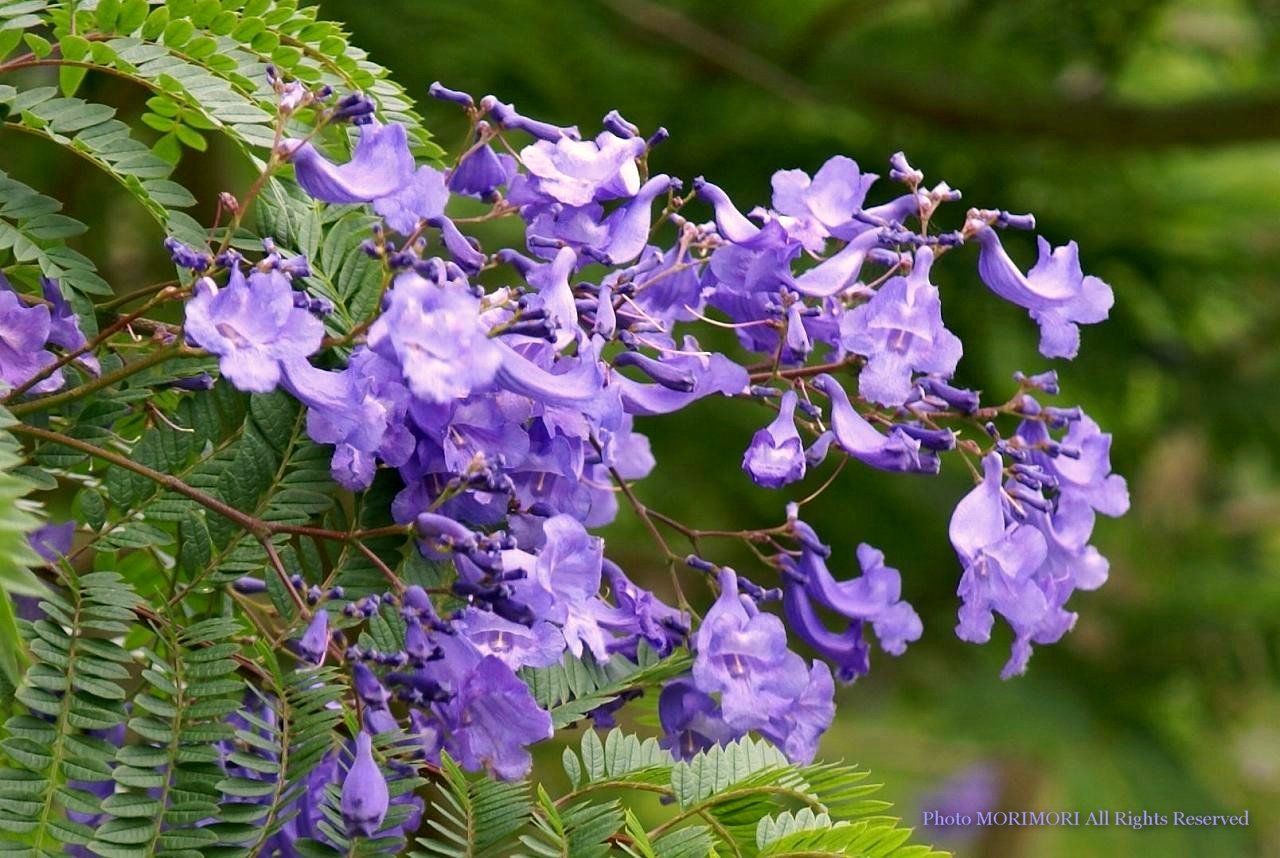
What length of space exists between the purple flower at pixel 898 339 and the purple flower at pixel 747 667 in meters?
0.15

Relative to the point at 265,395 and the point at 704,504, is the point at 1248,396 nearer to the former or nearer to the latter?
the point at 704,504

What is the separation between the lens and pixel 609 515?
0.96 metres

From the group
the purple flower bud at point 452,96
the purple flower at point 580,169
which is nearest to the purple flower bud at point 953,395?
the purple flower at point 580,169

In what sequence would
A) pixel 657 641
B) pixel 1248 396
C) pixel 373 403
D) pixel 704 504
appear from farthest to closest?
pixel 704 504
pixel 1248 396
pixel 657 641
pixel 373 403

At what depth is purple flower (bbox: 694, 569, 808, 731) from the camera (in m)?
0.82

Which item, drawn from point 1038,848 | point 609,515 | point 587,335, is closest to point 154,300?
point 587,335

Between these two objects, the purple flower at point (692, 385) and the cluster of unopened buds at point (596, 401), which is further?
the purple flower at point (692, 385)

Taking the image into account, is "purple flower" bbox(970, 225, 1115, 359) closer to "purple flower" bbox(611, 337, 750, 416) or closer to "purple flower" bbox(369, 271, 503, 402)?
"purple flower" bbox(611, 337, 750, 416)

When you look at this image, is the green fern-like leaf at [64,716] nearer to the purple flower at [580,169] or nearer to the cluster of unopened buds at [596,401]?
the cluster of unopened buds at [596,401]

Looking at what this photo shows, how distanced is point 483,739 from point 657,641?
5.6 inches

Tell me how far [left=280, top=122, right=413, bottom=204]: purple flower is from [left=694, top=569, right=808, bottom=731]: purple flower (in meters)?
0.30

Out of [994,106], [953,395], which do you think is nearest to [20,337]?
[953,395]

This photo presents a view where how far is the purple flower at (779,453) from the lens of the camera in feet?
2.65

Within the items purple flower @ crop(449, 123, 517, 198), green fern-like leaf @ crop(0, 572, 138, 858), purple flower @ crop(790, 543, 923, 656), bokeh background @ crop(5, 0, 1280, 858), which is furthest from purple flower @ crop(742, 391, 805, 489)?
bokeh background @ crop(5, 0, 1280, 858)
